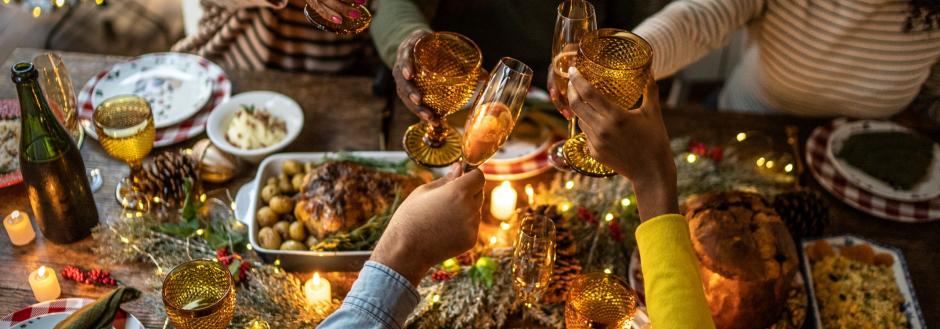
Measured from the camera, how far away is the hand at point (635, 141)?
1.14 meters

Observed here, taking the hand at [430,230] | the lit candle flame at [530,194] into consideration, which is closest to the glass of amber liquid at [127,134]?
the hand at [430,230]

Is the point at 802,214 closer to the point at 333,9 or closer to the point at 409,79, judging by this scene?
the point at 409,79

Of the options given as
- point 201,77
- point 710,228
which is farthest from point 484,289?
point 201,77

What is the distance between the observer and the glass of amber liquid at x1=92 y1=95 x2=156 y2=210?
1.58 meters

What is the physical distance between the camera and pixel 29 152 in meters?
1.46

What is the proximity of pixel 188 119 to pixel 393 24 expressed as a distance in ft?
1.99

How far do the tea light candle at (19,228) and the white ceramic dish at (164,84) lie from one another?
41 centimetres

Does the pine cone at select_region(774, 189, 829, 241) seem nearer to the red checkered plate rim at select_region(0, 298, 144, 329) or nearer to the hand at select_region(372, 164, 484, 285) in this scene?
the hand at select_region(372, 164, 484, 285)

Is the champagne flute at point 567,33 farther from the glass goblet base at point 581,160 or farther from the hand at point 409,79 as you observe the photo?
the hand at point 409,79

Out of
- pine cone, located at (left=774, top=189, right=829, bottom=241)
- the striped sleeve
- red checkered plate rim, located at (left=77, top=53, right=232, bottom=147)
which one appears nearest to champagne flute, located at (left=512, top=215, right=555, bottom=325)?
pine cone, located at (left=774, top=189, right=829, bottom=241)

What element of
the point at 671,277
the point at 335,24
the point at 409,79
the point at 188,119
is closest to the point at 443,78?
the point at 409,79

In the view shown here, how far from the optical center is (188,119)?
192 centimetres

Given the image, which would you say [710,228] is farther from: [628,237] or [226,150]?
[226,150]

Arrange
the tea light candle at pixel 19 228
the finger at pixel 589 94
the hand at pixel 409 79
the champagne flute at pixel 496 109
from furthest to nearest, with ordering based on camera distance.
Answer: the tea light candle at pixel 19 228 < the hand at pixel 409 79 < the champagne flute at pixel 496 109 < the finger at pixel 589 94
